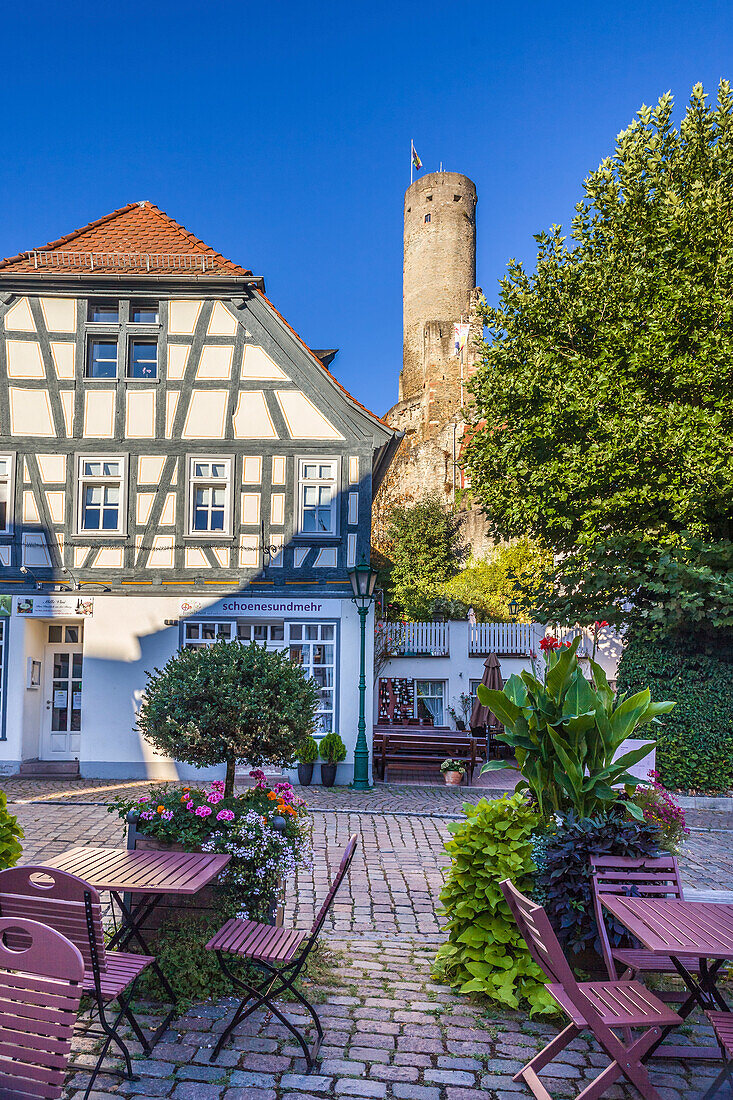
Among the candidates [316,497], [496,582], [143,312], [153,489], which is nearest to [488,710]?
[316,497]

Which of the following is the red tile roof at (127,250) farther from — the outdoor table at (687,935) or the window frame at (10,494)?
the outdoor table at (687,935)

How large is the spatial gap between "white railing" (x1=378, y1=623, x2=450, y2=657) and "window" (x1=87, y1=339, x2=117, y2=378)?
772 centimetres

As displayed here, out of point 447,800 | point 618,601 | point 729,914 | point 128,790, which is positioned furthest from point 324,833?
point 618,601

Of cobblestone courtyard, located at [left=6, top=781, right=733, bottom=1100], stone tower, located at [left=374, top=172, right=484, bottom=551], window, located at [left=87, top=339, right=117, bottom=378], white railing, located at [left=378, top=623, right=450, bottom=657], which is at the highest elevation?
stone tower, located at [left=374, top=172, right=484, bottom=551]

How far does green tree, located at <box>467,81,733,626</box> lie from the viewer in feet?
46.1

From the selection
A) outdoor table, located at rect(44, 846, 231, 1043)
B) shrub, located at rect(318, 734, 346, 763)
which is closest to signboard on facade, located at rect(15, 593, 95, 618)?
shrub, located at rect(318, 734, 346, 763)

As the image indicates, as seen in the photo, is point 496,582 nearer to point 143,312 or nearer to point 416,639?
point 416,639

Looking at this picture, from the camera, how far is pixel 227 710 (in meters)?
5.72

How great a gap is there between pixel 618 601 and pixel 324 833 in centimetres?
887

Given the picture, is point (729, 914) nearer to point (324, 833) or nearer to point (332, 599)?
point (324, 833)

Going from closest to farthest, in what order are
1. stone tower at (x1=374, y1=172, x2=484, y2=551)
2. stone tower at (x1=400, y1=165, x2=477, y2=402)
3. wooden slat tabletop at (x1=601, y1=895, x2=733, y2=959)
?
wooden slat tabletop at (x1=601, y1=895, x2=733, y2=959) < stone tower at (x1=374, y1=172, x2=484, y2=551) < stone tower at (x1=400, y1=165, x2=477, y2=402)

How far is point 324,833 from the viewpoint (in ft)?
32.3

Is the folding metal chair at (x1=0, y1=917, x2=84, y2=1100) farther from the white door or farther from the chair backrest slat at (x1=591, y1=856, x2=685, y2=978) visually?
the white door

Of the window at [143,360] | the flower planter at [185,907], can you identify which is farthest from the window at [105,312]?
the flower planter at [185,907]
